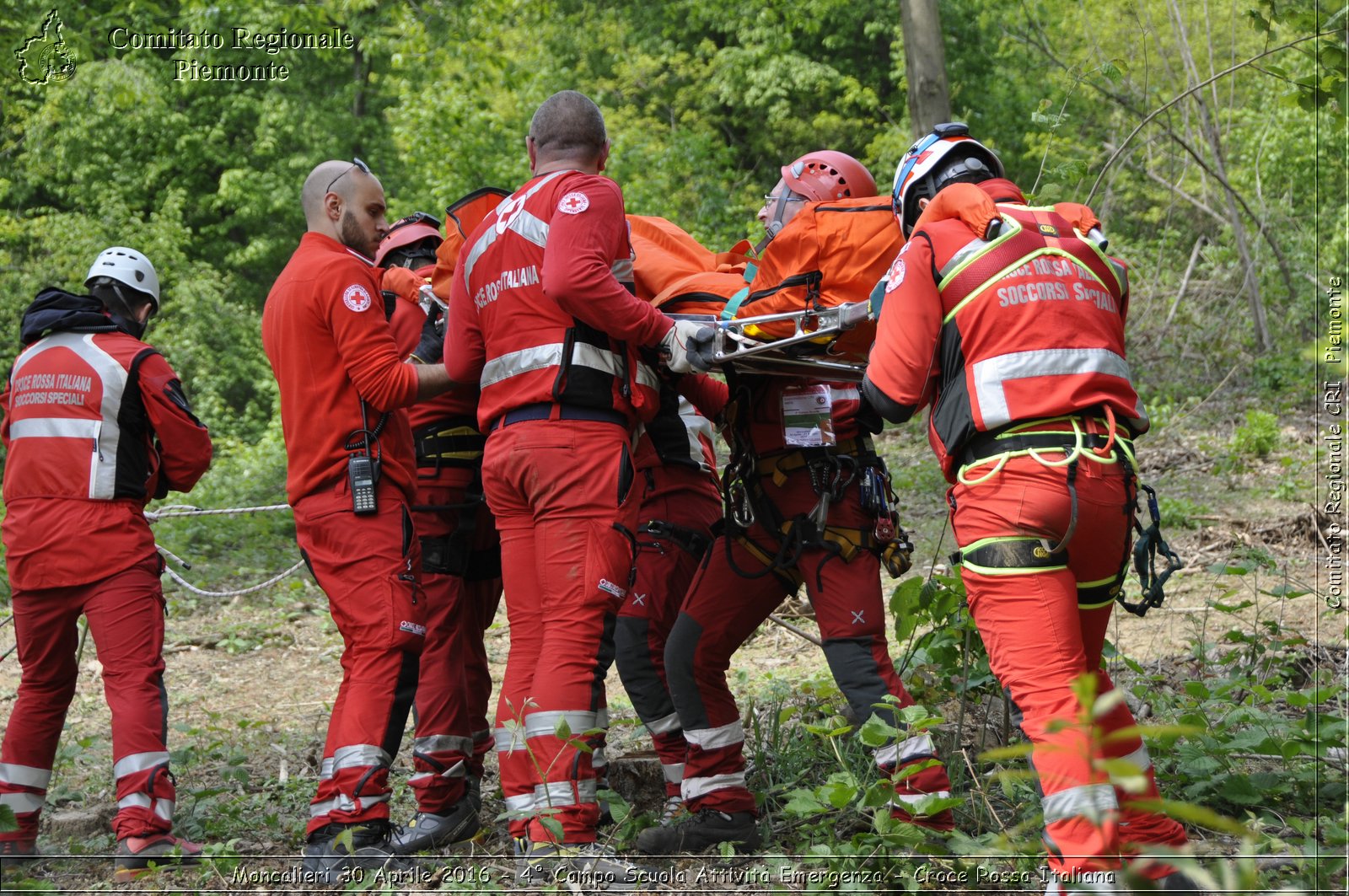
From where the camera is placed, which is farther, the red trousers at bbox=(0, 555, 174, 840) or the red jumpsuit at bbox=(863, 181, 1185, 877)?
the red trousers at bbox=(0, 555, 174, 840)

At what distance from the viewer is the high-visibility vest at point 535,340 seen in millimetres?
4090

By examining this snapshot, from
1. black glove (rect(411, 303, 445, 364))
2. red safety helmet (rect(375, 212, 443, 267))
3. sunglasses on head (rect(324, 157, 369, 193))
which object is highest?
sunglasses on head (rect(324, 157, 369, 193))

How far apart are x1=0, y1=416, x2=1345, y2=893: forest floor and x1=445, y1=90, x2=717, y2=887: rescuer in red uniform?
532 mm

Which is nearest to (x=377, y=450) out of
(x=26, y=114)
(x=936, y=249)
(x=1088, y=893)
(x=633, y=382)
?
(x=633, y=382)

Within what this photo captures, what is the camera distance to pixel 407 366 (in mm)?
4473

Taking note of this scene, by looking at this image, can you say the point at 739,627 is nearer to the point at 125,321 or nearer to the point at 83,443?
the point at 83,443

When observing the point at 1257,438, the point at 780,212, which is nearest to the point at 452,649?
the point at 780,212

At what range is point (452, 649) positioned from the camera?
196 inches

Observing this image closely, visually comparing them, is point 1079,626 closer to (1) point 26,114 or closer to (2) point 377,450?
(2) point 377,450

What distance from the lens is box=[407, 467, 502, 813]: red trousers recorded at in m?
4.81

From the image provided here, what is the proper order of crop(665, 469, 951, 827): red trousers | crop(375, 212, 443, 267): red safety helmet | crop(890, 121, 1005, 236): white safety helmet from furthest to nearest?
1. crop(375, 212, 443, 267): red safety helmet
2. crop(665, 469, 951, 827): red trousers
3. crop(890, 121, 1005, 236): white safety helmet

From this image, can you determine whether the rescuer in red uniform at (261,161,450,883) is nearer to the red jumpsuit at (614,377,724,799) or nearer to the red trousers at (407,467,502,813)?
the red trousers at (407,467,502,813)

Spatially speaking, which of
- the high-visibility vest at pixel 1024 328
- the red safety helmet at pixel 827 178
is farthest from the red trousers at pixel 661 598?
the high-visibility vest at pixel 1024 328

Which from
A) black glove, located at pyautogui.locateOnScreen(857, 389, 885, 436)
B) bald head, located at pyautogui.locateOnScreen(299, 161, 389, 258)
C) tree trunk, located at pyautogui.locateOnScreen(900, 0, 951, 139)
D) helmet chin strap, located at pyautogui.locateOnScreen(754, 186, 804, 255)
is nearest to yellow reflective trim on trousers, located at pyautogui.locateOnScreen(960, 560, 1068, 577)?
black glove, located at pyautogui.locateOnScreen(857, 389, 885, 436)
